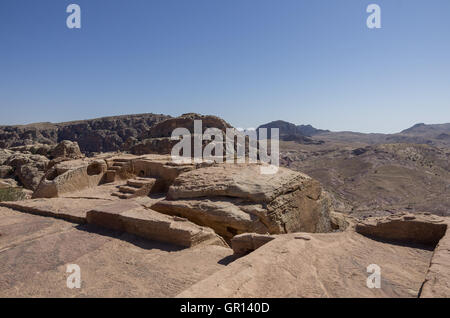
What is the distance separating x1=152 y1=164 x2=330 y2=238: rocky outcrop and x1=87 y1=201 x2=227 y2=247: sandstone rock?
80cm

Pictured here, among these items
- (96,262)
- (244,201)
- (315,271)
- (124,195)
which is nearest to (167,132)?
(124,195)

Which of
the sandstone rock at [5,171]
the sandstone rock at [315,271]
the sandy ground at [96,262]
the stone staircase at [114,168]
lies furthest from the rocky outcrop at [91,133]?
the sandstone rock at [315,271]

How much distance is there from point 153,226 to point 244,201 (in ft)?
6.42

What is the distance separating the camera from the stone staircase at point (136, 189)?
654cm

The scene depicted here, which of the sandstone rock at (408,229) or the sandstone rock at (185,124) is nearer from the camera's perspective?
the sandstone rock at (408,229)

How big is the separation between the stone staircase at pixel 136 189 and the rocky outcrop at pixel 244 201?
1107 millimetres

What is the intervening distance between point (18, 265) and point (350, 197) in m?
34.8

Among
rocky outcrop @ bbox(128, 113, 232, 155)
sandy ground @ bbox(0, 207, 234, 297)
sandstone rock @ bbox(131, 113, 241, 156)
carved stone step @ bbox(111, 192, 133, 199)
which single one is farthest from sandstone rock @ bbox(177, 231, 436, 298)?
rocky outcrop @ bbox(128, 113, 232, 155)

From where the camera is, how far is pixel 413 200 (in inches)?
1179

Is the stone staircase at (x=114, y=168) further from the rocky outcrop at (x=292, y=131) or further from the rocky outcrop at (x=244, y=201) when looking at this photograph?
the rocky outcrop at (x=292, y=131)

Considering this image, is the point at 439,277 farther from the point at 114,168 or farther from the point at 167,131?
the point at 167,131

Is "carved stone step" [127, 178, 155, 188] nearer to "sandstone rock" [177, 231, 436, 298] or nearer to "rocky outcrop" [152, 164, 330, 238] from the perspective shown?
"rocky outcrop" [152, 164, 330, 238]
